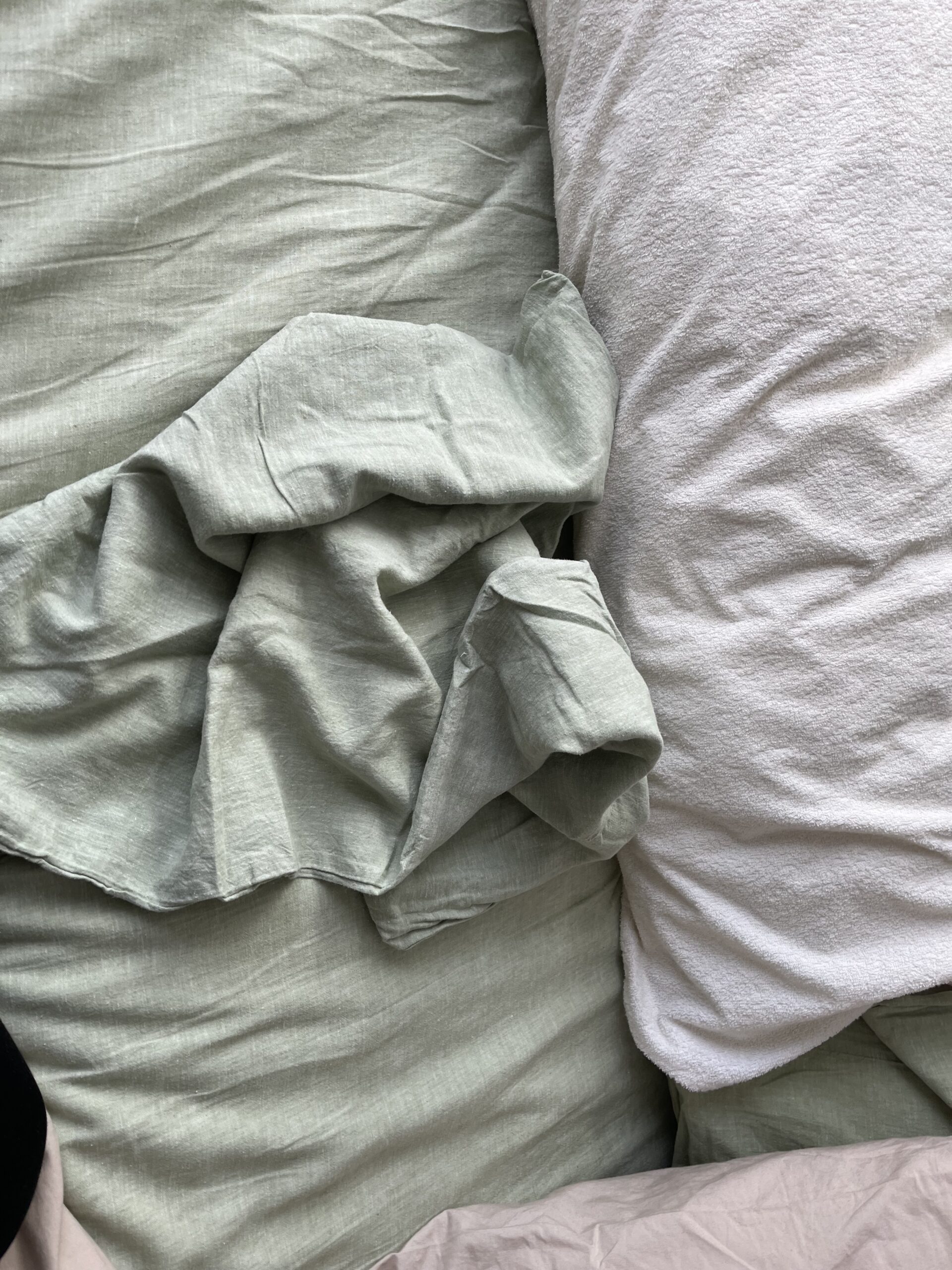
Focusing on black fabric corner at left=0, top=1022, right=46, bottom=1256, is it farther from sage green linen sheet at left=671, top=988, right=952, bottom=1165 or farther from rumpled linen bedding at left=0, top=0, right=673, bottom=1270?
sage green linen sheet at left=671, top=988, right=952, bottom=1165

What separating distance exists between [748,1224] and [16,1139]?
0.48 meters

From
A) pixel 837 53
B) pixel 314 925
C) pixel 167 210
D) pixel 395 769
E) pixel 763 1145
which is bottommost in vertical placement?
Answer: pixel 763 1145

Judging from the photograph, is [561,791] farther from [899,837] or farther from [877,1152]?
[877,1152]

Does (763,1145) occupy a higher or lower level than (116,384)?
lower

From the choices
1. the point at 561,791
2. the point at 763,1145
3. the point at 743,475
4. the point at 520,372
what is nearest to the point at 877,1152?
the point at 763,1145

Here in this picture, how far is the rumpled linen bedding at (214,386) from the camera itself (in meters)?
0.68

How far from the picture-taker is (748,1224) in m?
0.72

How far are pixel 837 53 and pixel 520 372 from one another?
28 centimetres

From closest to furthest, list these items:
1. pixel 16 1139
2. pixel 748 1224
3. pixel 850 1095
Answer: pixel 16 1139 < pixel 748 1224 < pixel 850 1095


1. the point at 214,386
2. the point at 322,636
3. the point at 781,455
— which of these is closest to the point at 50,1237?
the point at 322,636

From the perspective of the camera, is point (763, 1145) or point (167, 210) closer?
point (167, 210)

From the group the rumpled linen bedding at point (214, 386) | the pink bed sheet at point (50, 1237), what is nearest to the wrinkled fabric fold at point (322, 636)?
the rumpled linen bedding at point (214, 386)

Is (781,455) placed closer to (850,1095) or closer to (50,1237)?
(850,1095)

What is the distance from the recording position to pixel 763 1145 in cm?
83
